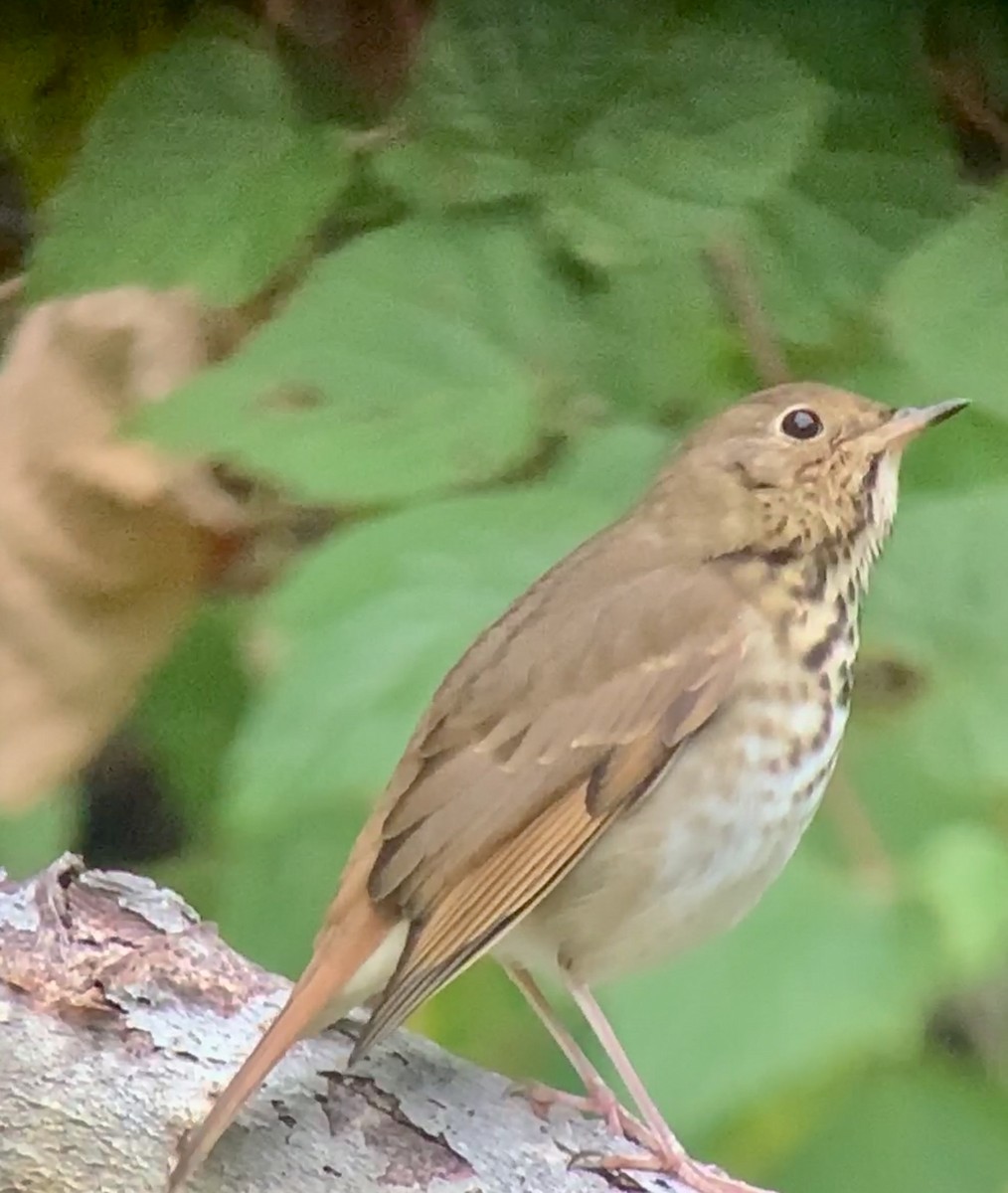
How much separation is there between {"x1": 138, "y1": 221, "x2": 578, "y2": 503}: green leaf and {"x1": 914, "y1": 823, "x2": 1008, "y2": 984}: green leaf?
46 centimetres

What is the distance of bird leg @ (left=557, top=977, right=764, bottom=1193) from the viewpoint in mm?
929

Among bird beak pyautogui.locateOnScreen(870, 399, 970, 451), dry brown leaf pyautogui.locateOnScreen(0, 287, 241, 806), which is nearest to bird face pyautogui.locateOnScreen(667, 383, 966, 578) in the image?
bird beak pyautogui.locateOnScreen(870, 399, 970, 451)

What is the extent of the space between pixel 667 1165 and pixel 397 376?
0.66m

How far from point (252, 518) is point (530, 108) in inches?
20.4

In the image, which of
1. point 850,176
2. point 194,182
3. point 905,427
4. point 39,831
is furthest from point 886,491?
point 39,831

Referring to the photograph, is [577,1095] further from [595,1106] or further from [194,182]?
[194,182]

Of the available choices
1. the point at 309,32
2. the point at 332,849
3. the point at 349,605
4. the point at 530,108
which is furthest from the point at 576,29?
the point at 332,849

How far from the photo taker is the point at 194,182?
1.47 metres

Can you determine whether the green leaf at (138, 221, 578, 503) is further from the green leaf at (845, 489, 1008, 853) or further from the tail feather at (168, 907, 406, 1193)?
the tail feather at (168, 907, 406, 1193)

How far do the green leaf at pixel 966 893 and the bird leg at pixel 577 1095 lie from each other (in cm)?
27

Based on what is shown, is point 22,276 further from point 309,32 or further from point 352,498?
point 352,498

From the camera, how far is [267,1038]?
2.76ft

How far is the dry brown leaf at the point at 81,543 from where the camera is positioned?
1.70 m

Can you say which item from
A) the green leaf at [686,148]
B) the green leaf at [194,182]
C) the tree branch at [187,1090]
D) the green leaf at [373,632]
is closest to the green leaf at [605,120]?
the green leaf at [686,148]
